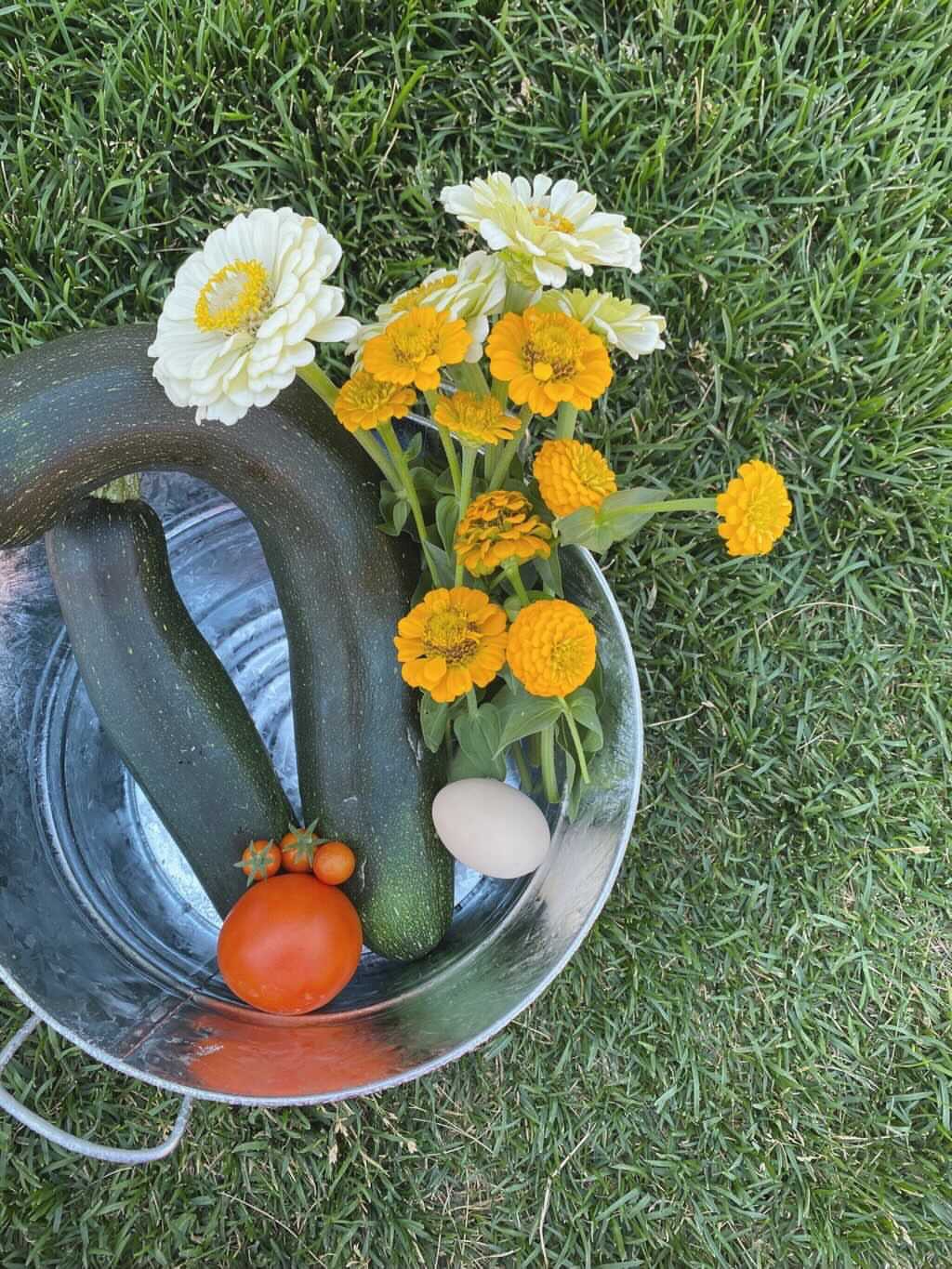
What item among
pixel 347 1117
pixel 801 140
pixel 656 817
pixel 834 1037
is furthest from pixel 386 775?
pixel 801 140

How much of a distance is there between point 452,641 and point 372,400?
0.17 m

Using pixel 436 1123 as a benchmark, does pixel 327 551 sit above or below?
above

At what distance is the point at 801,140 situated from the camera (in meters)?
1.06

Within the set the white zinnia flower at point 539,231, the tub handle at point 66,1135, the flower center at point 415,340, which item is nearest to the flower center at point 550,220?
the white zinnia flower at point 539,231

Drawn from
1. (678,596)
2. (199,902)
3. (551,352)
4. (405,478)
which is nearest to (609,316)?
(551,352)

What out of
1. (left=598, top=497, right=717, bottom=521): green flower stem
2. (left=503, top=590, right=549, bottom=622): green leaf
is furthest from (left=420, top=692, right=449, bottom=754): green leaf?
(left=598, top=497, right=717, bottom=521): green flower stem

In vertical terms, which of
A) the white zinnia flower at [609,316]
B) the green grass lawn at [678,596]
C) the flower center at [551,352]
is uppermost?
the flower center at [551,352]

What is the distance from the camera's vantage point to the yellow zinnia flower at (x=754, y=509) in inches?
23.5

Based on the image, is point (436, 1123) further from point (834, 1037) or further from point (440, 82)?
point (440, 82)

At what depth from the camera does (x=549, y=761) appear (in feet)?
2.55

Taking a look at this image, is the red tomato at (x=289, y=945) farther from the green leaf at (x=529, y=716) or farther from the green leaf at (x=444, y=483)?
the green leaf at (x=444, y=483)

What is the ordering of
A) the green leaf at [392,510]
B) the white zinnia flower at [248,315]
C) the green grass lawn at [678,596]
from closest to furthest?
the white zinnia flower at [248,315] → the green leaf at [392,510] → the green grass lawn at [678,596]

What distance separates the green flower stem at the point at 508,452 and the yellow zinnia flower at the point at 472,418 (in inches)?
1.3

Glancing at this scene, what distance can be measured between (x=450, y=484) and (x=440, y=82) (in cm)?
54
